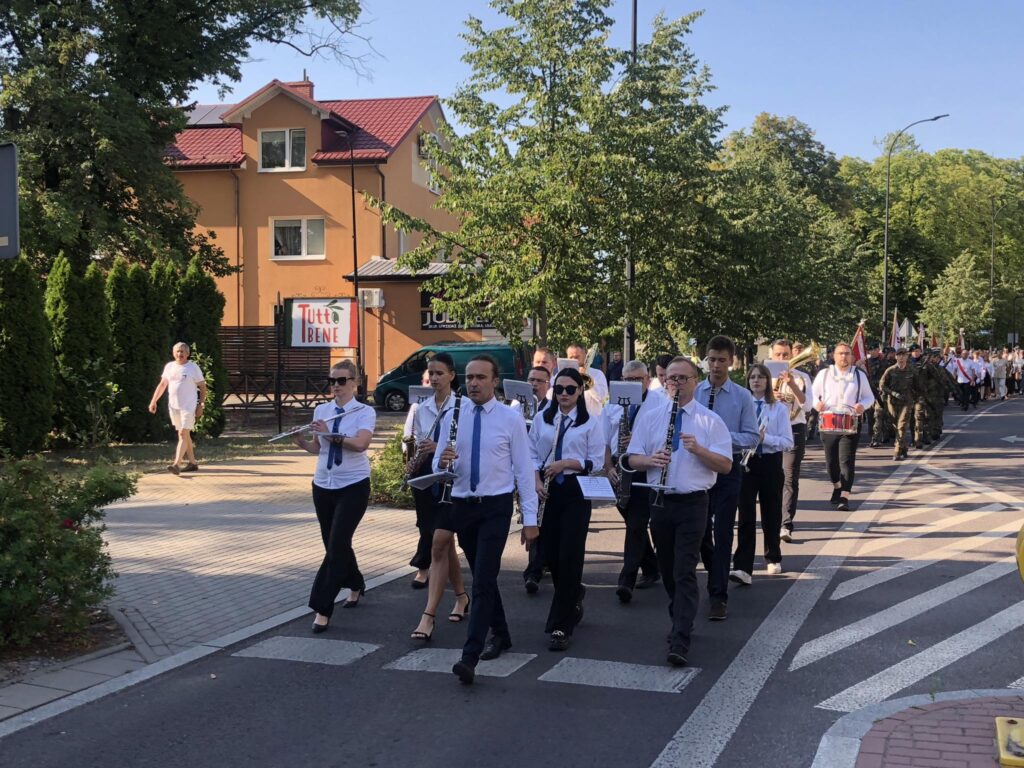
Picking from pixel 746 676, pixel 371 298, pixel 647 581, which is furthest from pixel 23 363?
pixel 371 298

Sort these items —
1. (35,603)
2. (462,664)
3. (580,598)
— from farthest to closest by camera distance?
(580,598), (35,603), (462,664)

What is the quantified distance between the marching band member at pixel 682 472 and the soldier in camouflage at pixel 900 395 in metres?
12.9

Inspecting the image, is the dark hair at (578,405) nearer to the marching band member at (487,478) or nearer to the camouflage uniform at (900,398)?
the marching band member at (487,478)

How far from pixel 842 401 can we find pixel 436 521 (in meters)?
6.77

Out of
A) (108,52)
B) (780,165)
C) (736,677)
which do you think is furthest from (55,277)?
(780,165)

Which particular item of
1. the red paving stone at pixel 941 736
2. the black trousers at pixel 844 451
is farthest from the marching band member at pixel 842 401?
the red paving stone at pixel 941 736

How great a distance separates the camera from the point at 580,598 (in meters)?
6.71

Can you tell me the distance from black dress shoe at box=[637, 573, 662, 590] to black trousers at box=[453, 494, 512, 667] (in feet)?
7.42

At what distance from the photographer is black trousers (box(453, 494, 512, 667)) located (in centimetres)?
572

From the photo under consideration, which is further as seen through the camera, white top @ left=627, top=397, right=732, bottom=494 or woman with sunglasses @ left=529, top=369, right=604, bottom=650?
woman with sunglasses @ left=529, top=369, right=604, bottom=650

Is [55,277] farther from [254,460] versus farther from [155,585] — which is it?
[155,585]

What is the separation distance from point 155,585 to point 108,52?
18665 mm

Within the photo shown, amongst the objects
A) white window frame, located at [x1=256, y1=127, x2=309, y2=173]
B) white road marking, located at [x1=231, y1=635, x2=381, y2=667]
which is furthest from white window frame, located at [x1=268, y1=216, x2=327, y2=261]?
white road marking, located at [x1=231, y1=635, x2=381, y2=667]

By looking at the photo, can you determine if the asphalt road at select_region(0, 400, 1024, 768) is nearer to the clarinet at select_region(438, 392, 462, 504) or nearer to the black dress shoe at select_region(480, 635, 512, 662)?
the black dress shoe at select_region(480, 635, 512, 662)
